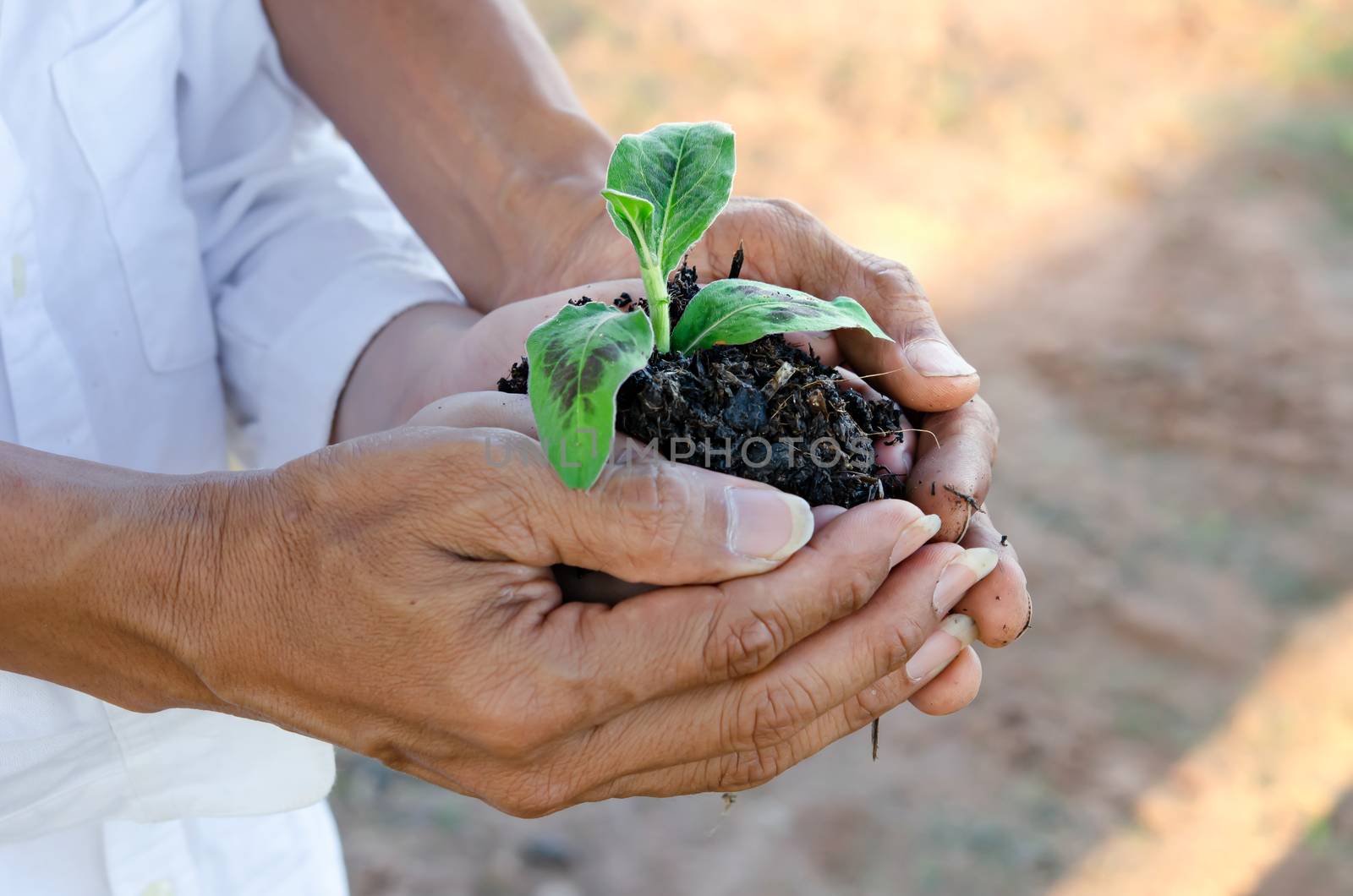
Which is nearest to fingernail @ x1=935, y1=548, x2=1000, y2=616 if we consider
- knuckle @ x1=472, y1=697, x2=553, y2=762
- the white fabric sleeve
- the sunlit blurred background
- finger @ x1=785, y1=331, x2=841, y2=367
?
finger @ x1=785, y1=331, x2=841, y2=367

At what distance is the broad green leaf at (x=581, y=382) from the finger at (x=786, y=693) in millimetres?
321

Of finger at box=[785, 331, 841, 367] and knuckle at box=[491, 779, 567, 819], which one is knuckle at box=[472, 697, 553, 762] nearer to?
knuckle at box=[491, 779, 567, 819]

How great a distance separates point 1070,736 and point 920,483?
240cm

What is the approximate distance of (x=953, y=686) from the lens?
1538 mm

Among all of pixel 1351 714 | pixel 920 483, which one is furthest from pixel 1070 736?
pixel 920 483

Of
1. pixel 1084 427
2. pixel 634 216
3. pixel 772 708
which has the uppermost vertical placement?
pixel 634 216

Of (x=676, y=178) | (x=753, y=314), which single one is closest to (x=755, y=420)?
(x=753, y=314)

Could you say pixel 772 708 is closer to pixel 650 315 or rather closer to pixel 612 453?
pixel 612 453

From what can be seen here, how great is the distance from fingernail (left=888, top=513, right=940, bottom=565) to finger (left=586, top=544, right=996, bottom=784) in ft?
0.12

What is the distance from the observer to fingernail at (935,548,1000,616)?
1.40 m

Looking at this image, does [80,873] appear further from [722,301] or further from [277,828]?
[722,301]

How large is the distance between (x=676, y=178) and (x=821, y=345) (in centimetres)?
34

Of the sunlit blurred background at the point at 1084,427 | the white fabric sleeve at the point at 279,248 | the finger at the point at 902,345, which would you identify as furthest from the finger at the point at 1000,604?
the sunlit blurred background at the point at 1084,427

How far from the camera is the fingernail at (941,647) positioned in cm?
147
